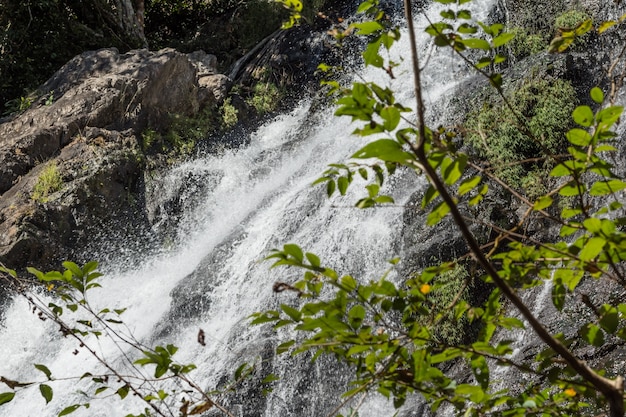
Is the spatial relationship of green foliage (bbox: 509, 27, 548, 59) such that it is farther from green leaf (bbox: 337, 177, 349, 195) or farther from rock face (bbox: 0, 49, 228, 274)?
green leaf (bbox: 337, 177, 349, 195)

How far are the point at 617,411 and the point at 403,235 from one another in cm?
572

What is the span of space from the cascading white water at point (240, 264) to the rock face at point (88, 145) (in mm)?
608

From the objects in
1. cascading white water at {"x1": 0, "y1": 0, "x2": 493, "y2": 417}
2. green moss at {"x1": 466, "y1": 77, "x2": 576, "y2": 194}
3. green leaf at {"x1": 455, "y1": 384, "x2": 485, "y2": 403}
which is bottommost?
cascading white water at {"x1": 0, "y1": 0, "x2": 493, "y2": 417}

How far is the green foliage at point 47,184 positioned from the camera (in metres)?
8.50

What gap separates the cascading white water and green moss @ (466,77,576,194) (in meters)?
0.77

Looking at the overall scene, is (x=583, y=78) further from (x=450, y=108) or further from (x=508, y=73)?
(x=450, y=108)

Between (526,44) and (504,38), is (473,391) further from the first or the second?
(526,44)

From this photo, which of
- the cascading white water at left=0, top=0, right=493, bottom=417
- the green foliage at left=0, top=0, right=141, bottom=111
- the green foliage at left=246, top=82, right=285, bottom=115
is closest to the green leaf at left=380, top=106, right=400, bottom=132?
the cascading white water at left=0, top=0, right=493, bottom=417

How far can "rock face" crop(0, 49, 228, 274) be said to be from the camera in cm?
834

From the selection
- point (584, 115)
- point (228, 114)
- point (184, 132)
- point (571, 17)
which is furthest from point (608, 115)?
point (228, 114)

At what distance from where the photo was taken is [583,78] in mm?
7645

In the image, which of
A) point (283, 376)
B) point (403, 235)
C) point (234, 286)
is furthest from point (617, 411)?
point (234, 286)

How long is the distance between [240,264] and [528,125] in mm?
3362

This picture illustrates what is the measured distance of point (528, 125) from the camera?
22.8 feet
